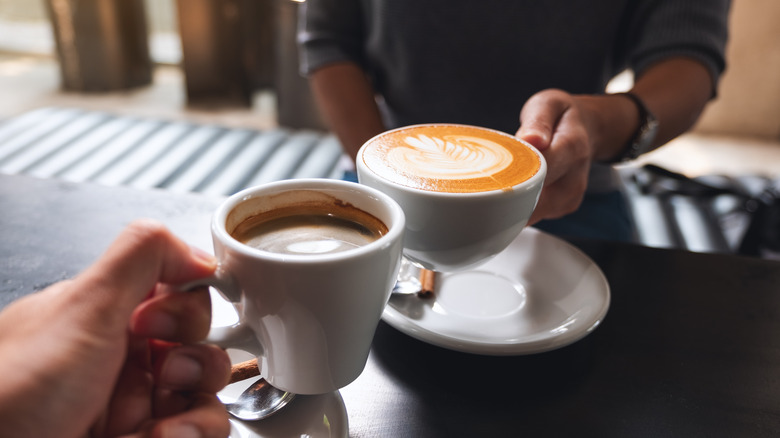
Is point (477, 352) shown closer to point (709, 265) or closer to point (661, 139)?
point (709, 265)

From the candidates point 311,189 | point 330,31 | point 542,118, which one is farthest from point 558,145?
point 330,31

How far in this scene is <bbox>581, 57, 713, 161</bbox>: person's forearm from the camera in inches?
38.9

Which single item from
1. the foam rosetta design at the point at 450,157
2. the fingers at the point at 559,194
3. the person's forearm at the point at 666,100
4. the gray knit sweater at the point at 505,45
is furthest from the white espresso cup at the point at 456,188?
the gray knit sweater at the point at 505,45

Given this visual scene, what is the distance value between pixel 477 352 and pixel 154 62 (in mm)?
3866

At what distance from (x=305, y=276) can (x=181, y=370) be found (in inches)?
4.9

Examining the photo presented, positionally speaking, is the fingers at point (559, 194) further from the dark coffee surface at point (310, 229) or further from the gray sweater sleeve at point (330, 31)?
the gray sweater sleeve at point (330, 31)

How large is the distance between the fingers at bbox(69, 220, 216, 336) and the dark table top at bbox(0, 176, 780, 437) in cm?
22

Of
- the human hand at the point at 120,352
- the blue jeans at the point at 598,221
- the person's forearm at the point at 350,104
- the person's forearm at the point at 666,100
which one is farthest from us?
the person's forearm at the point at 350,104

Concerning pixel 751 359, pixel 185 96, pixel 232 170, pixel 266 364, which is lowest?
pixel 185 96

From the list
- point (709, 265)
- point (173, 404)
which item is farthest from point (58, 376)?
point (709, 265)

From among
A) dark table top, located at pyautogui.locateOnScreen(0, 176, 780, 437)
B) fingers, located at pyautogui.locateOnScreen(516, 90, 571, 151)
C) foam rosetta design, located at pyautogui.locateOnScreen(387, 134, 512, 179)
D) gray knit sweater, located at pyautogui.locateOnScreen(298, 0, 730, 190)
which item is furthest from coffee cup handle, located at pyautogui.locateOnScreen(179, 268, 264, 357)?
gray knit sweater, located at pyautogui.locateOnScreen(298, 0, 730, 190)

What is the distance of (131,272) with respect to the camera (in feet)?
1.20

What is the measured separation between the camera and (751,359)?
24.9 inches

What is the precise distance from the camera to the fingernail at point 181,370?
1.32 feet
